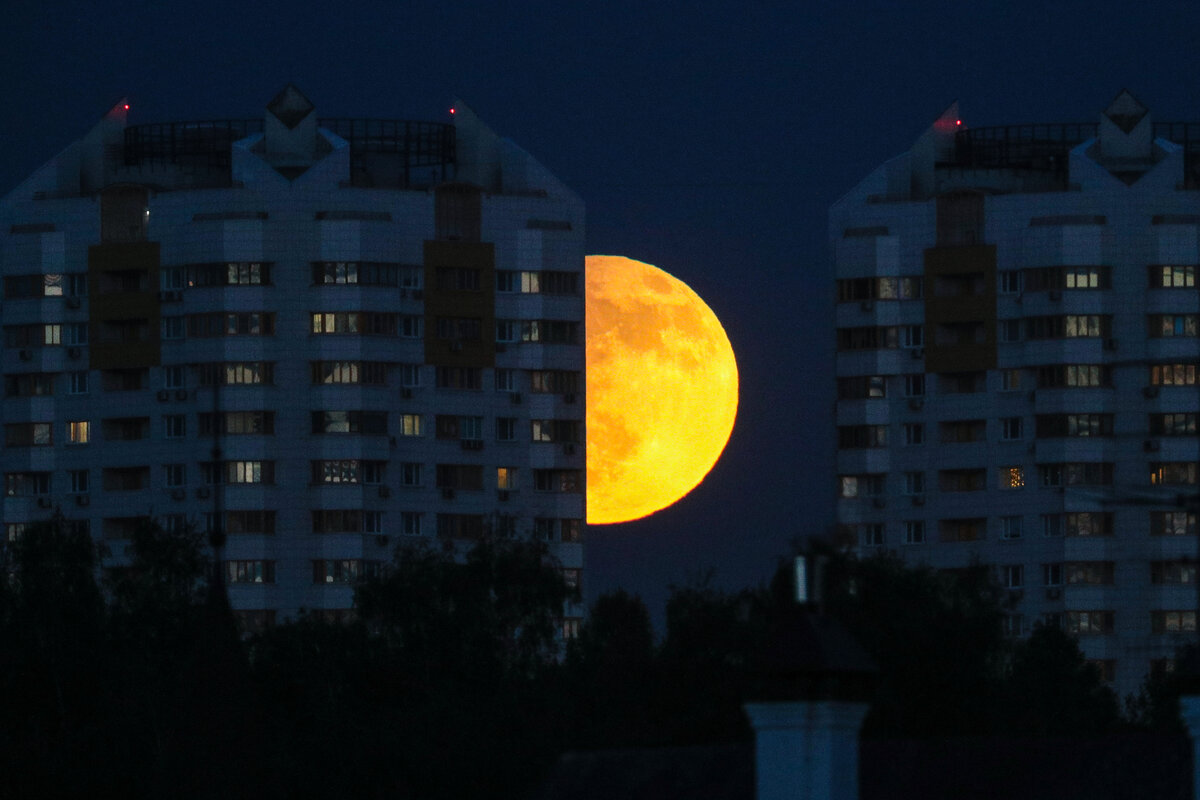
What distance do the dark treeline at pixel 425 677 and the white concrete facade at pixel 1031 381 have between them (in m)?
19.6

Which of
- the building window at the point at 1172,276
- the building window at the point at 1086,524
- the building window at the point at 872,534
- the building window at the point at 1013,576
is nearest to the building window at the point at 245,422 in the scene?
the building window at the point at 872,534

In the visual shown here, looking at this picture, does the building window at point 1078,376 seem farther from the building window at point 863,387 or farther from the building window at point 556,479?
the building window at point 556,479

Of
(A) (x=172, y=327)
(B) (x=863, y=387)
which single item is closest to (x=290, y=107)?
(A) (x=172, y=327)

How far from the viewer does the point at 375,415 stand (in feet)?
503

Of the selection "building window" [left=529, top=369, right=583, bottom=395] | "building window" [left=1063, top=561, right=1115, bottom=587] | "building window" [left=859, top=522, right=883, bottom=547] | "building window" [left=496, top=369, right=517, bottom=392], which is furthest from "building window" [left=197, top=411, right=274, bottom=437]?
"building window" [left=1063, top=561, right=1115, bottom=587]

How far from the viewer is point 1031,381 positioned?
508ft

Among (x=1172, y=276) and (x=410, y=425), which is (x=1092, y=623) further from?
(x=410, y=425)

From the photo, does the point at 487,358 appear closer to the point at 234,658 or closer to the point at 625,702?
the point at 625,702

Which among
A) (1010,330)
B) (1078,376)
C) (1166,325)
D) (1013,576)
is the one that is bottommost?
(1013,576)

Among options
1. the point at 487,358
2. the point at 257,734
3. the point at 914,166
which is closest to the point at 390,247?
the point at 487,358

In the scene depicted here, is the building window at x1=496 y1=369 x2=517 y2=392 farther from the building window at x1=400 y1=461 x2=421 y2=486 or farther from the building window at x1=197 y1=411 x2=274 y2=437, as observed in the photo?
the building window at x1=197 y1=411 x2=274 y2=437

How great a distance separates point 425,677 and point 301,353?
38.1 m

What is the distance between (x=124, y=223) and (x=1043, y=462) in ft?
158

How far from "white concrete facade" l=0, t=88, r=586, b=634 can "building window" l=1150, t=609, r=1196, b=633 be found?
29.1m
